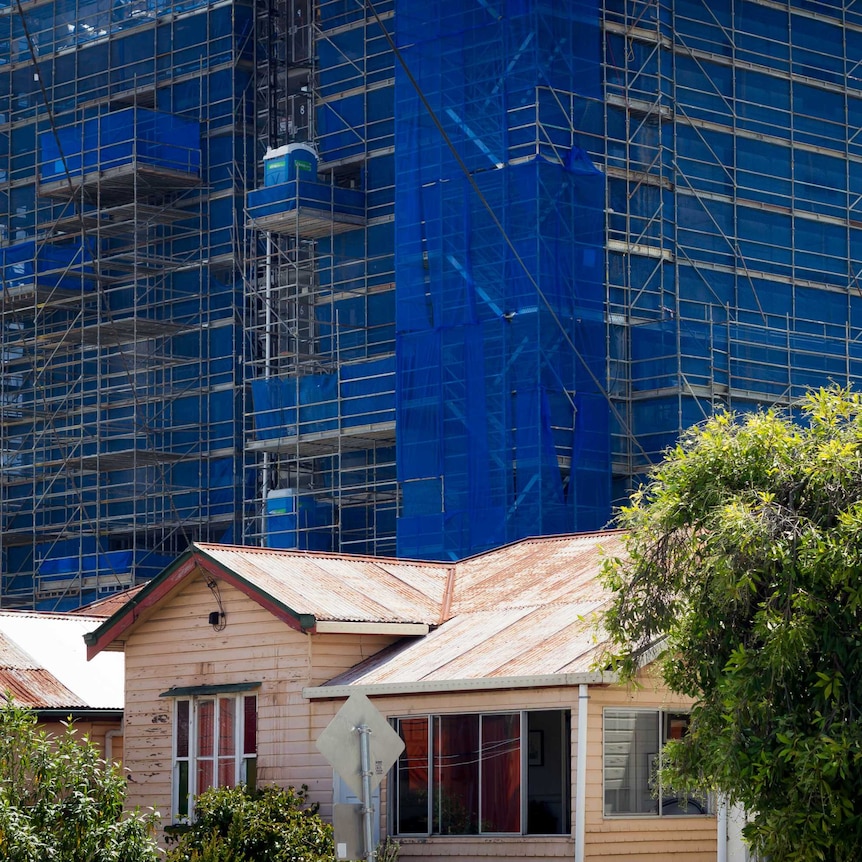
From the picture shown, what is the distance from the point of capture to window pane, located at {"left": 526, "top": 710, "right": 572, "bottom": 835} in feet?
76.1

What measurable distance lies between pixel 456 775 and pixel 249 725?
372 cm

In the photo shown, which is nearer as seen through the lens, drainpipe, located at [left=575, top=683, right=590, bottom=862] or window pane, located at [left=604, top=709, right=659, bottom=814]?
drainpipe, located at [left=575, top=683, right=590, bottom=862]

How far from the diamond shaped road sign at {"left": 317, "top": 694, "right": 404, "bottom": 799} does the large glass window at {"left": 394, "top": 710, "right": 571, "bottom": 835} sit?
808cm

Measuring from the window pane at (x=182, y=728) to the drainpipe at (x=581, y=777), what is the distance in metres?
7.22

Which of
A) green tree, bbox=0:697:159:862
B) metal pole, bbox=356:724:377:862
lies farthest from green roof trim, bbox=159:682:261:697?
metal pole, bbox=356:724:377:862

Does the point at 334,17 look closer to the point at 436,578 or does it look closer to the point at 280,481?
the point at 280,481

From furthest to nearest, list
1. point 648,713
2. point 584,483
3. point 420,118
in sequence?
point 420,118 → point 584,483 → point 648,713

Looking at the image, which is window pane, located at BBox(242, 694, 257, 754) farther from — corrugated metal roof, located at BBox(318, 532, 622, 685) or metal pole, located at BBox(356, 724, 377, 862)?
metal pole, located at BBox(356, 724, 377, 862)

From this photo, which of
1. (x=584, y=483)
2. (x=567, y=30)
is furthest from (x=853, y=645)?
(x=567, y=30)

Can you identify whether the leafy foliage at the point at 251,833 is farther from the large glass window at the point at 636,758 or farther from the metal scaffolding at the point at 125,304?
the metal scaffolding at the point at 125,304

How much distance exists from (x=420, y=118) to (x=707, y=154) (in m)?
7.92

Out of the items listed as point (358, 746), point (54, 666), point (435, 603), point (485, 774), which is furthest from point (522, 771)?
point (54, 666)

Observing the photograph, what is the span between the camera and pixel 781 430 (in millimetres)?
17719

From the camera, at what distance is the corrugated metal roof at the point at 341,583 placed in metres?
26.2
